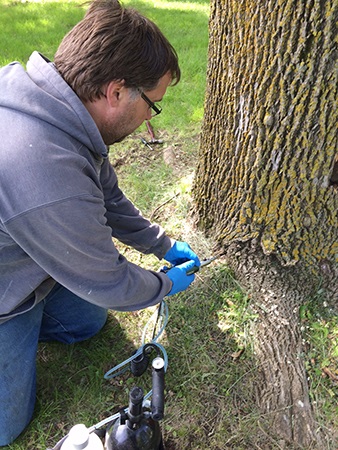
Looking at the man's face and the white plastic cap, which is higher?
the man's face

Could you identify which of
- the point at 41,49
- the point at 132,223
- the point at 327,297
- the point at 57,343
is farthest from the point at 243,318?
the point at 41,49

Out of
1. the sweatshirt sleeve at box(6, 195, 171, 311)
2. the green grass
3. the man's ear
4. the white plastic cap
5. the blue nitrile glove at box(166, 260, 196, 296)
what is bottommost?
the green grass

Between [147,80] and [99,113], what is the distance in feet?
0.71

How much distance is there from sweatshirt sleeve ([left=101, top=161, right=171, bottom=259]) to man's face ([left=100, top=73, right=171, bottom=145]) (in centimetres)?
50

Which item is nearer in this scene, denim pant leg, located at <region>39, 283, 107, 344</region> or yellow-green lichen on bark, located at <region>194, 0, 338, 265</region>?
yellow-green lichen on bark, located at <region>194, 0, 338, 265</region>

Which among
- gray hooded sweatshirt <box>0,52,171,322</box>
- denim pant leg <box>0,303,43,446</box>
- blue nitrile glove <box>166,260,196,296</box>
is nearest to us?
gray hooded sweatshirt <box>0,52,171,322</box>

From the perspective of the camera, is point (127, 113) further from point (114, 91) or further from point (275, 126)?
point (275, 126)

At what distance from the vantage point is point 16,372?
5.89 feet

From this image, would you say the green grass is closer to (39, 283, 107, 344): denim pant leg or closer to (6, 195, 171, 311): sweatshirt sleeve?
(39, 283, 107, 344): denim pant leg

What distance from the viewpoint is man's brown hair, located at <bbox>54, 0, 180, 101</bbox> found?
141cm

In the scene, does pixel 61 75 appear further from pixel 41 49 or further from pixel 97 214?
pixel 41 49

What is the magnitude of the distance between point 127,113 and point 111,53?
215mm

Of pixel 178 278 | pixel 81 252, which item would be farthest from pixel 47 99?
pixel 178 278

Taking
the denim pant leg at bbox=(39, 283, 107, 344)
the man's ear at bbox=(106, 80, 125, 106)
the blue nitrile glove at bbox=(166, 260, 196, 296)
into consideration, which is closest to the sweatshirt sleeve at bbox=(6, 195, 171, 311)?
the blue nitrile glove at bbox=(166, 260, 196, 296)
